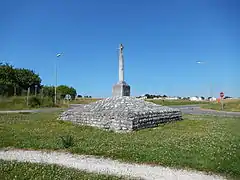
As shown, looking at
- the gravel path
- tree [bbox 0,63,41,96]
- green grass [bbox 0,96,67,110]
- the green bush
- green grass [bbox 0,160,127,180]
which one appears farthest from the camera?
tree [bbox 0,63,41,96]

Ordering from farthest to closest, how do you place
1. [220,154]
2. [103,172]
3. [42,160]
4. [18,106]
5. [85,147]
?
[18,106]
[85,147]
[220,154]
[42,160]
[103,172]

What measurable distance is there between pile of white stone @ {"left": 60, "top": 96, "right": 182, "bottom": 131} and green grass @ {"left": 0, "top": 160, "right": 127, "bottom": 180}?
26.5 ft

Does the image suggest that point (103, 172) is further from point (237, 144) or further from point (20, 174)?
point (237, 144)

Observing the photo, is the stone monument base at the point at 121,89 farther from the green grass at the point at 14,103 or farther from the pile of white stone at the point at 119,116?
the green grass at the point at 14,103

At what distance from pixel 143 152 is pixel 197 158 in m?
1.72

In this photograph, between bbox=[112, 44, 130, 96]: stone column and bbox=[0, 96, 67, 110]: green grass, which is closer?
bbox=[112, 44, 130, 96]: stone column

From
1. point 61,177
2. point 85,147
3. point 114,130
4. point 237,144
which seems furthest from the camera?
point 114,130

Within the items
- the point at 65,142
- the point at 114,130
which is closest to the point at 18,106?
the point at 114,130

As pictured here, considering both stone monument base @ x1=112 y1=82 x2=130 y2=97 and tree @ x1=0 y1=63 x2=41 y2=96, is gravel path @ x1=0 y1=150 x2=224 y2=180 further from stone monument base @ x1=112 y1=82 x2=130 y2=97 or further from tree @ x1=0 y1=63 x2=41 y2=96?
tree @ x1=0 y1=63 x2=41 y2=96

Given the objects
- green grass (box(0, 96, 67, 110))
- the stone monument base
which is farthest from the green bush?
the stone monument base

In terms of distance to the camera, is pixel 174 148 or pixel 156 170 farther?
pixel 174 148

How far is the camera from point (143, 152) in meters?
8.57

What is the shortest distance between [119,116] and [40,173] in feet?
30.1

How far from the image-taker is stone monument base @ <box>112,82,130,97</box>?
21562mm
